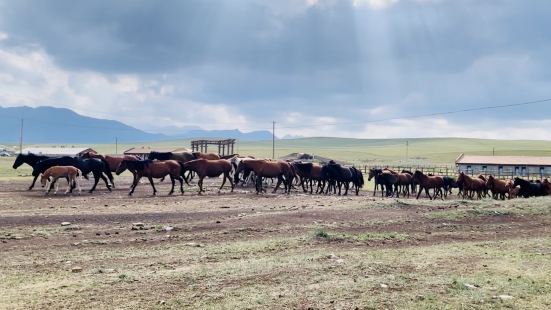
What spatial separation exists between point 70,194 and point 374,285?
1891cm

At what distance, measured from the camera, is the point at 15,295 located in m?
7.49

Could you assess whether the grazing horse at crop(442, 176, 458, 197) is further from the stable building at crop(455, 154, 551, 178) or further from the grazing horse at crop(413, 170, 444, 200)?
the stable building at crop(455, 154, 551, 178)

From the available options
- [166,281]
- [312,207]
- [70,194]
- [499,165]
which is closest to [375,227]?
[312,207]

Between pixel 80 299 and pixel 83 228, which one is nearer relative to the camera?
pixel 80 299

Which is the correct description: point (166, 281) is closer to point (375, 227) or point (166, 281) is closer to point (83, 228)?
point (83, 228)

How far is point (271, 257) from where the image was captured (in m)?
10.5

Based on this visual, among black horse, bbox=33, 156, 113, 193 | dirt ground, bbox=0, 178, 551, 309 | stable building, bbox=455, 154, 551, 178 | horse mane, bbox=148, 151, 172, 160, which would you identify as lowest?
dirt ground, bbox=0, 178, 551, 309

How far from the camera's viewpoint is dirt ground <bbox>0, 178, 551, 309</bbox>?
7.61 metres

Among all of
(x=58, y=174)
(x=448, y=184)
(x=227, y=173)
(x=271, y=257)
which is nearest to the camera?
(x=271, y=257)

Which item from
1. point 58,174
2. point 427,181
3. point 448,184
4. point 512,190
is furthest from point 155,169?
point 512,190

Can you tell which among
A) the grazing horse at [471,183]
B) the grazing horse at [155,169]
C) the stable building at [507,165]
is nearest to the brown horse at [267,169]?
the grazing horse at [155,169]

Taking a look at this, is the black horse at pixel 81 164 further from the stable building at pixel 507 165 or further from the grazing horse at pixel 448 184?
the stable building at pixel 507 165

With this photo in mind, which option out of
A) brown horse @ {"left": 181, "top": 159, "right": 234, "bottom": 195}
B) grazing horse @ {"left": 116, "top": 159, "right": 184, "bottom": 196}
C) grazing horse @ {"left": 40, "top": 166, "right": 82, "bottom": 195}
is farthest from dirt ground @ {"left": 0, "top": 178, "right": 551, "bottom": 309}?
brown horse @ {"left": 181, "top": 159, "right": 234, "bottom": 195}

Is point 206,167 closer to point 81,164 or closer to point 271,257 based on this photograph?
point 81,164
